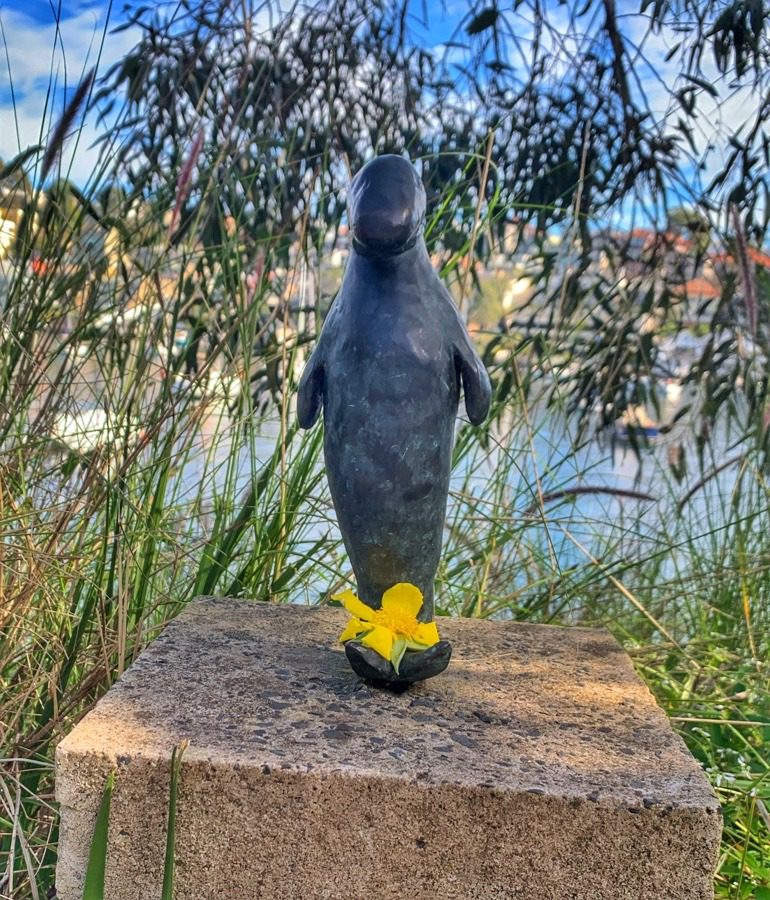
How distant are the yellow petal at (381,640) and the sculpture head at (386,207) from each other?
445mm

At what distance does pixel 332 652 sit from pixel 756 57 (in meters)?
1.58

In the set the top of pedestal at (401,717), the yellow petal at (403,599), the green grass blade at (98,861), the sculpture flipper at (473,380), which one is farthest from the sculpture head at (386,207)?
the green grass blade at (98,861)

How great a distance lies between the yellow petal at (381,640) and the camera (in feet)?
3.31

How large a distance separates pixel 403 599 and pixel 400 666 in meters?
0.08

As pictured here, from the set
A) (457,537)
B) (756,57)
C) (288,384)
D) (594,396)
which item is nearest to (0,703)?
(288,384)

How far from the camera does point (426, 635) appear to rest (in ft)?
3.39

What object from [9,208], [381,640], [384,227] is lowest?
[381,640]

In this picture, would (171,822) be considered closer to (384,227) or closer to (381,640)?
(381,640)

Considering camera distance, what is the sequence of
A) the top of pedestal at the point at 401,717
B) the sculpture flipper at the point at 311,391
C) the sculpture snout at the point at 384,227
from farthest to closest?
the sculpture flipper at the point at 311,391
the sculpture snout at the point at 384,227
the top of pedestal at the point at 401,717

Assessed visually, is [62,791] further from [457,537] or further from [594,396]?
[594,396]

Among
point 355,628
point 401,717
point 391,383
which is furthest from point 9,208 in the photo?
point 401,717

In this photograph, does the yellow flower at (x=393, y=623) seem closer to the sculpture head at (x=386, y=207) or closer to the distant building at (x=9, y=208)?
the sculpture head at (x=386, y=207)

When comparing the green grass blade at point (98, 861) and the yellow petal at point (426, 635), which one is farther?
the yellow petal at point (426, 635)

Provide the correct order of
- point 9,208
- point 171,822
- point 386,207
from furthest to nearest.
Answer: point 9,208, point 386,207, point 171,822
